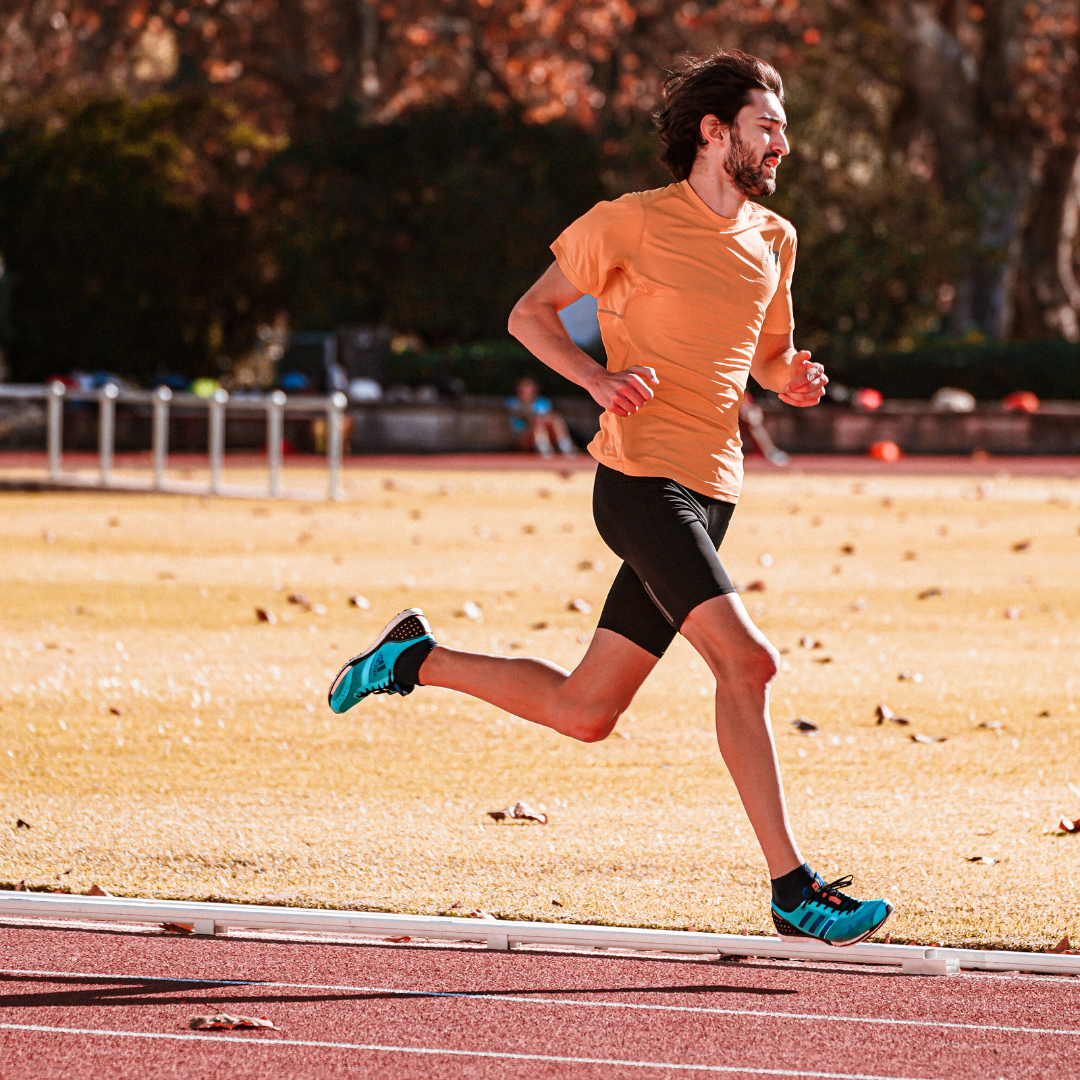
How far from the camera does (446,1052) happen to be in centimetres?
372

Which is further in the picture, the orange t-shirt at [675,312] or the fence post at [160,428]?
the fence post at [160,428]

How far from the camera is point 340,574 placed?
43.3 ft

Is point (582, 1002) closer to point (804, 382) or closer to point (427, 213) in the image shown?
point (804, 382)

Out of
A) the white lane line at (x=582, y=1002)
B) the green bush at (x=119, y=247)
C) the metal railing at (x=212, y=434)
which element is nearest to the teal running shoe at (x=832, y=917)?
the white lane line at (x=582, y=1002)

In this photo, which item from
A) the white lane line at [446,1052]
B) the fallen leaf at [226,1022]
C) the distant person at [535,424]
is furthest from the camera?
the distant person at [535,424]

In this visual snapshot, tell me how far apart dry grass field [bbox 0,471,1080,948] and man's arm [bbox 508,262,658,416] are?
4.23 feet

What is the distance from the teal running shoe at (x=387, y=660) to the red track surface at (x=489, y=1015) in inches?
38.2

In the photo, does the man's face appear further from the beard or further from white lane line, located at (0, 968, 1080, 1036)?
white lane line, located at (0, 968, 1080, 1036)

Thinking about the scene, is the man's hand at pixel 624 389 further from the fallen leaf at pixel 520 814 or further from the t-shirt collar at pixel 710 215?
the fallen leaf at pixel 520 814

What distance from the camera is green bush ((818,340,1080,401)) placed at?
33.9 meters

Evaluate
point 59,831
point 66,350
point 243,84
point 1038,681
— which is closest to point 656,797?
point 59,831

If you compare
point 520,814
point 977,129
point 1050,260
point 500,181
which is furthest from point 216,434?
point 1050,260

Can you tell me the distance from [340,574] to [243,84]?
30.2 metres

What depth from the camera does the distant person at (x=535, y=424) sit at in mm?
29281
